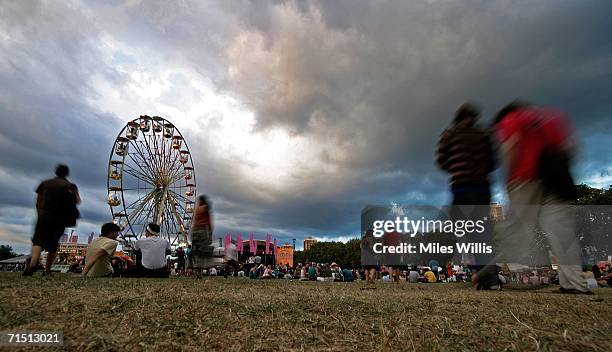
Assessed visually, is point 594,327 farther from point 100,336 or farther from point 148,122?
point 148,122

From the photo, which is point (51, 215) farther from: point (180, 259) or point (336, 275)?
point (180, 259)

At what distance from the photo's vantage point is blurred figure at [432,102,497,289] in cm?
511

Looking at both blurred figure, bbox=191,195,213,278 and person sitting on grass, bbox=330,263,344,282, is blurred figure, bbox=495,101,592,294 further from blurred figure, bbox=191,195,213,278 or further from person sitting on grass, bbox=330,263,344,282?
person sitting on grass, bbox=330,263,344,282

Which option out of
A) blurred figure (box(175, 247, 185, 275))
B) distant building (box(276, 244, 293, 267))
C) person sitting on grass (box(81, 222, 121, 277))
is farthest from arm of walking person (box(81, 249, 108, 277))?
distant building (box(276, 244, 293, 267))

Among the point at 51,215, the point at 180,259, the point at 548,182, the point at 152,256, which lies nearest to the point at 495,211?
the point at 548,182

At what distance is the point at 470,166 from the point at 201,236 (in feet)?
21.3

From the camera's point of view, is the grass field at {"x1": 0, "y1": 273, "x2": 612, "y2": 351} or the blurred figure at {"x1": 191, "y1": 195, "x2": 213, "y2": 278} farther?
the blurred figure at {"x1": 191, "y1": 195, "x2": 213, "y2": 278}

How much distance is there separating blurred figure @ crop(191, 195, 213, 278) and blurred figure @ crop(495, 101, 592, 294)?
686 centimetres

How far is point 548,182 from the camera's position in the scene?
165 inches

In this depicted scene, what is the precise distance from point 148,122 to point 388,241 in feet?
102

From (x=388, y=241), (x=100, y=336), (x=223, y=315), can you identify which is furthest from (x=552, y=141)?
(x=388, y=241)

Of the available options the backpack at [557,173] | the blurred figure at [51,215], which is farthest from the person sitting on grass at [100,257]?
the backpack at [557,173]

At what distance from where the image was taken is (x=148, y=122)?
3528 centimetres

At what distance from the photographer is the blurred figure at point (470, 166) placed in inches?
201
